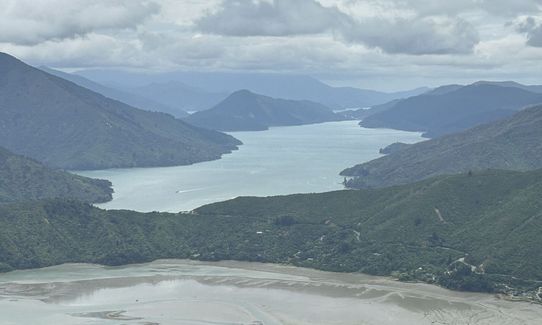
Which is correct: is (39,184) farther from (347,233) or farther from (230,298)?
(230,298)

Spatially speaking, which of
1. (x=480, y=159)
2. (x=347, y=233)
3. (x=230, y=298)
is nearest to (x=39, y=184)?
(x=347, y=233)

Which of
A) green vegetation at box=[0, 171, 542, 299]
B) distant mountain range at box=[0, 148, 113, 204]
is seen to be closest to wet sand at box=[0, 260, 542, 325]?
green vegetation at box=[0, 171, 542, 299]

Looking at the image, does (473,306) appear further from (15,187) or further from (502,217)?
(15,187)

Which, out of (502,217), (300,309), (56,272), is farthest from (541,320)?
(56,272)

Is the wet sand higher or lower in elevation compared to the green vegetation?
lower

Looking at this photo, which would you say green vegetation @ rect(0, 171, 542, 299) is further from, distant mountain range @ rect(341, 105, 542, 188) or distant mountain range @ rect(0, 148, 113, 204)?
distant mountain range @ rect(341, 105, 542, 188)

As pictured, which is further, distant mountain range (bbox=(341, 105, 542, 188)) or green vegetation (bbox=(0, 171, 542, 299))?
distant mountain range (bbox=(341, 105, 542, 188))
